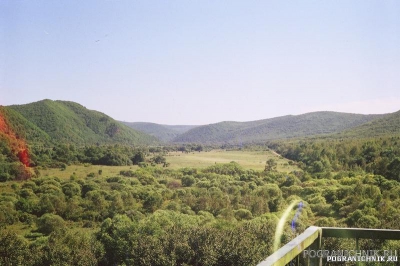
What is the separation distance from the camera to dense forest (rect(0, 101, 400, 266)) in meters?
34.6

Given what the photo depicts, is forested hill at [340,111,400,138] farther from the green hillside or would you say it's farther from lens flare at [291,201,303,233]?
the green hillside

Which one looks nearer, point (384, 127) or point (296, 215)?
point (296, 215)

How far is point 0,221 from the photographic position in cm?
5822

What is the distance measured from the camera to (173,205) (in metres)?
65.1

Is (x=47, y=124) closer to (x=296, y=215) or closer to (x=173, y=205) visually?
(x=173, y=205)

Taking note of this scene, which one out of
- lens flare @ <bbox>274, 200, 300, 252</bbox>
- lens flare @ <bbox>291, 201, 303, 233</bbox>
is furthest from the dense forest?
lens flare @ <bbox>274, 200, 300, 252</bbox>

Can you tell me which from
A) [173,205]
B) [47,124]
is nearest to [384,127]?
[173,205]

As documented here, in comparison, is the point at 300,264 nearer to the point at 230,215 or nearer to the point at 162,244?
the point at 162,244

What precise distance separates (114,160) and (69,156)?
53.9ft

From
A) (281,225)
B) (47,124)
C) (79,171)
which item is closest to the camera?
(281,225)

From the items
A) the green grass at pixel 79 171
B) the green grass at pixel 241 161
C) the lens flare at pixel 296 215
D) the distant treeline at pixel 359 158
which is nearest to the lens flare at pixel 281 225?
the lens flare at pixel 296 215

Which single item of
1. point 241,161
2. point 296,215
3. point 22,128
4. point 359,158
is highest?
point 22,128

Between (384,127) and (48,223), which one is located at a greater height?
(384,127)

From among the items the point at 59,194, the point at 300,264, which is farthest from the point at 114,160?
the point at 300,264
